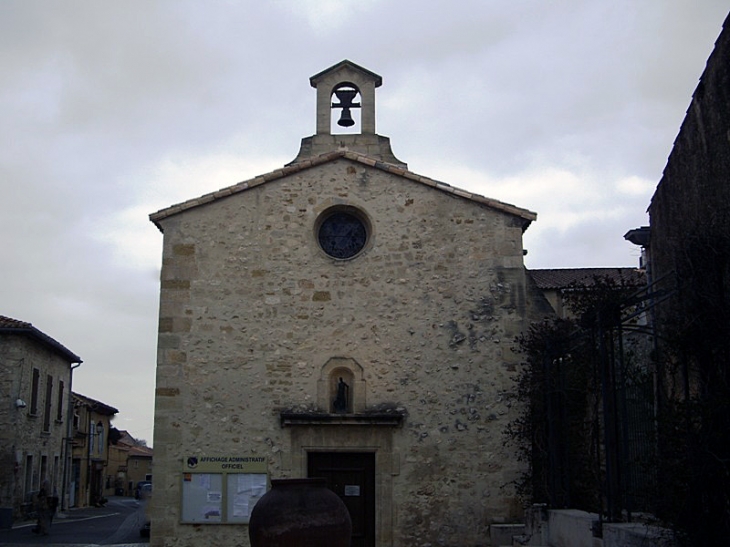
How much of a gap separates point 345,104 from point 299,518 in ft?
28.1

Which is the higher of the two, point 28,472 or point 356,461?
point 356,461

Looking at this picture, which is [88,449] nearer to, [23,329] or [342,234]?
[23,329]

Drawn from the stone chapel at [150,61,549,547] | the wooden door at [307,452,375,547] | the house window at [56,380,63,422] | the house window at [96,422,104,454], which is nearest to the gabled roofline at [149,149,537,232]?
the stone chapel at [150,61,549,547]

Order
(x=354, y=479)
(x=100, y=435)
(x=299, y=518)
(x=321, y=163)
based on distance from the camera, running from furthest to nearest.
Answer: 1. (x=100, y=435)
2. (x=321, y=163)
3. (x=354, y=479)
4. (x=299, y=518)

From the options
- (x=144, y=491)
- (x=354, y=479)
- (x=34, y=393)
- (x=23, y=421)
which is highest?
(x=34, y=393)

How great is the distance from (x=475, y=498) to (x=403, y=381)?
6.39 ft

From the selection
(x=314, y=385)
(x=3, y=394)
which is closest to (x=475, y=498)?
(x=314, y=385)

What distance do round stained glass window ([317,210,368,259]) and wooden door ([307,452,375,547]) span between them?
3.05 m

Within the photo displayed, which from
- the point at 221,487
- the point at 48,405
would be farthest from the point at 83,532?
the point at 221,487

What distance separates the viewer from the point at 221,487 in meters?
11.9

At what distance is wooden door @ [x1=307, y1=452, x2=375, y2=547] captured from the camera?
11.9m

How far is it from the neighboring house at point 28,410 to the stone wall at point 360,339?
10122mm

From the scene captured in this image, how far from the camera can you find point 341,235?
12.9 meters

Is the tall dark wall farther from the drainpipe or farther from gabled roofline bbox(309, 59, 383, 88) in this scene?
the drainpipe
